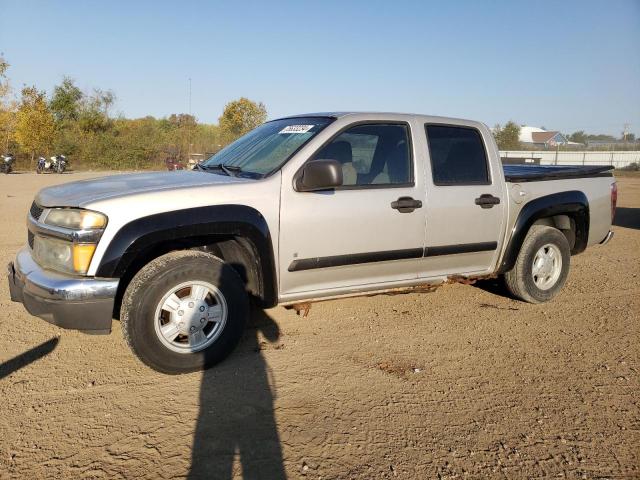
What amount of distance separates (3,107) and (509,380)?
41.8 metres

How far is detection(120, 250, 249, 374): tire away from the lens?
3031 mm

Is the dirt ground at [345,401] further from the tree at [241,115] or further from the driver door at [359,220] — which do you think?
the tree at [241,115]

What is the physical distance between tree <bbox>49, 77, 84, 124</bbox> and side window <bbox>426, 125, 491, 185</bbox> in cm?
4844

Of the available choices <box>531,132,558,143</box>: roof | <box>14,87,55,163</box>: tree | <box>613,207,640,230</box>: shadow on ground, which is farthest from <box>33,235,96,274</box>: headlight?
<box>531,132,558,143</box>: roof

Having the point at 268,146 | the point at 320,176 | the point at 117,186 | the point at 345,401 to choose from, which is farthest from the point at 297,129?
the point at 345,401

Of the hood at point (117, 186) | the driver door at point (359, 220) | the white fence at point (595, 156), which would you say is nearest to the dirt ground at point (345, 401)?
the driver door at point (359, 220)

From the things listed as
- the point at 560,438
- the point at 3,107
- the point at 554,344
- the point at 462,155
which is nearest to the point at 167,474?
the point at 560,438

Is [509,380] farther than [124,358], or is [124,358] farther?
[124,358]

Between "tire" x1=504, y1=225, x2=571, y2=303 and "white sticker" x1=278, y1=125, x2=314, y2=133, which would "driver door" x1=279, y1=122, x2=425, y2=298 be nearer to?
"white sticker" x1=278, y1=125, x2=314, y2=133

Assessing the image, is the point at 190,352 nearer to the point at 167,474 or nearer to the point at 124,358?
the point at 124,358

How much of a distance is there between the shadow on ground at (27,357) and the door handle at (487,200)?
3673 mm

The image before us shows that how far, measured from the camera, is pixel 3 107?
1387 inches

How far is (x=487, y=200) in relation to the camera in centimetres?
425

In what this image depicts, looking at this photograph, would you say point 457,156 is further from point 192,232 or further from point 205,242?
point 192,232
